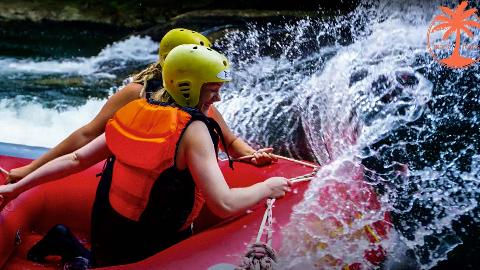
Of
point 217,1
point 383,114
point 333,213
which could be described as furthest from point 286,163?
point 217,1

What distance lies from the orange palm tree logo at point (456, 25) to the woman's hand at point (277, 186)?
4363mm

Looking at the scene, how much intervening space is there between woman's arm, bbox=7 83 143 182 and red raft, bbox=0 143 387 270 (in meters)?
0.15

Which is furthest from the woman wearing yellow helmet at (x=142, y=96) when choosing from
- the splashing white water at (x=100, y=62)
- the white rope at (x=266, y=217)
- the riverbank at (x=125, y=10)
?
the riverbank at (x=125, y=10)

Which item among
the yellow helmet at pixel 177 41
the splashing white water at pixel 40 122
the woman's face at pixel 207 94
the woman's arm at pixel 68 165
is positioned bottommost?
the woman's arm at pixel 68 165

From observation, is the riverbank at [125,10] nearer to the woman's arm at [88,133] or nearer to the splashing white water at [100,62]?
the splashing white water at [100,62]

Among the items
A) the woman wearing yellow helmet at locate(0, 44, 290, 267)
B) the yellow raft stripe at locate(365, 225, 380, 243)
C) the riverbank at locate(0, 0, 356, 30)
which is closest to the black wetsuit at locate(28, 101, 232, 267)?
the woman wearing yellow helmet at locate(0, 44, 290, 267)

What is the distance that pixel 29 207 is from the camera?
9.87 ft

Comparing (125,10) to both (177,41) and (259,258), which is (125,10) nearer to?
(177,41)

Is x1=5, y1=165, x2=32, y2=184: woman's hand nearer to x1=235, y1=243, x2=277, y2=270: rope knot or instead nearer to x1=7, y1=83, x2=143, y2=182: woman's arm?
x1=7, y1=83, x2=143, y2=182: woman's arm

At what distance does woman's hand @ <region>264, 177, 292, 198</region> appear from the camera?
2.42 metres

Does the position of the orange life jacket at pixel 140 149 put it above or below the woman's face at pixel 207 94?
below

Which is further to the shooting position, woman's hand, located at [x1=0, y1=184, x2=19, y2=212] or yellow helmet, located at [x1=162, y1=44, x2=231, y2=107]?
woman's hand, located at [x1=0, y1=184, x2=19, y2=212]

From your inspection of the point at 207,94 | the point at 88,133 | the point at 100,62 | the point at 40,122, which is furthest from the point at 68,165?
the point at 100,62

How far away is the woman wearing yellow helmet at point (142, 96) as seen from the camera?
2.88m
